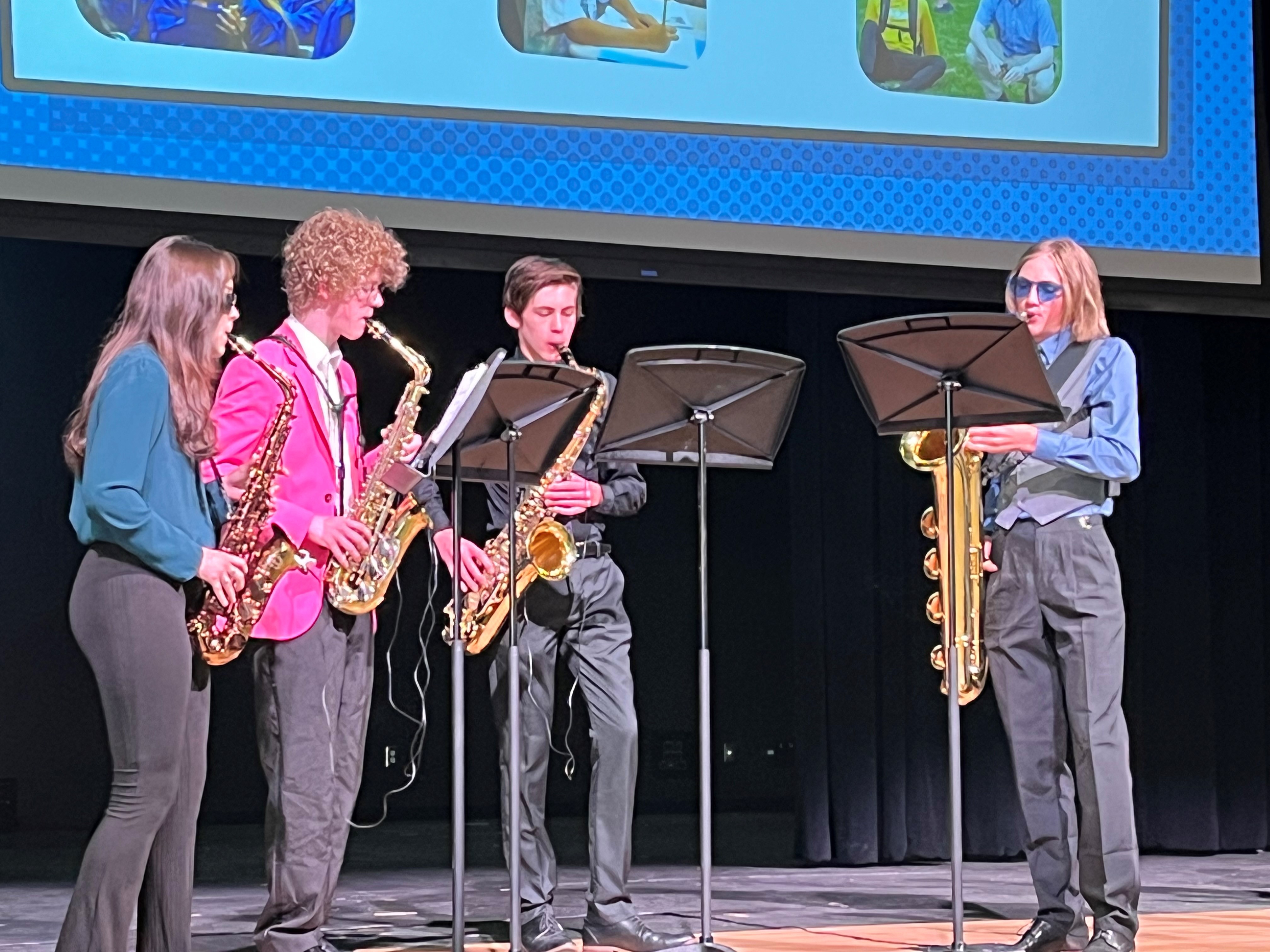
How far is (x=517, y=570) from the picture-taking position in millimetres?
3996

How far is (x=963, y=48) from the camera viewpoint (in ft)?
17.8

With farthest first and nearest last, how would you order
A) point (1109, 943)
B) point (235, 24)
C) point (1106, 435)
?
1. point (235, 24)
2. point (1106, 435)
3. point (1109, 943)

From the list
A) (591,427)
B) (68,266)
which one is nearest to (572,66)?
(591,427)

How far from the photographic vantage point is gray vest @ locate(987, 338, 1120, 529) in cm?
394

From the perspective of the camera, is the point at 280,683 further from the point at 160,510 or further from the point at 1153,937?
the point at 1153,937

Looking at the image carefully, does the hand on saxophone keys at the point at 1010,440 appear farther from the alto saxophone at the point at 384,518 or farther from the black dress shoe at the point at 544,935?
the black dress shoe at the point at 544,935

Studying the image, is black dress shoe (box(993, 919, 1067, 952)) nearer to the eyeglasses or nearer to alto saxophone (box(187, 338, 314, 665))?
the eyeglasses

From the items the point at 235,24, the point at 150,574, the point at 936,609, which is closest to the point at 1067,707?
the point at 936,609

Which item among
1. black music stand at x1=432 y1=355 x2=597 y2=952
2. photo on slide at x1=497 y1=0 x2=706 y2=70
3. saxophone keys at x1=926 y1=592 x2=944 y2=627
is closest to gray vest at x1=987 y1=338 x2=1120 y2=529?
saxophone keys at x1=926 y1=592 x2=944 y2=627

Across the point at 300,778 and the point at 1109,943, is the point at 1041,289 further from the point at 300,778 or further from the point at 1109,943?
the point at 300,778

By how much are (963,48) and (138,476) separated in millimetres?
3460

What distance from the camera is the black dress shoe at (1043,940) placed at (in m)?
3.88

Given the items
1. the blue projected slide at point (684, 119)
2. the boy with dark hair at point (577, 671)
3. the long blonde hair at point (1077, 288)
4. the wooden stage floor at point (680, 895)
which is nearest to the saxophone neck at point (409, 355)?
the boy with dark hair at point (577, 671)

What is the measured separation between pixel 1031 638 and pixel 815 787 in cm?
244
